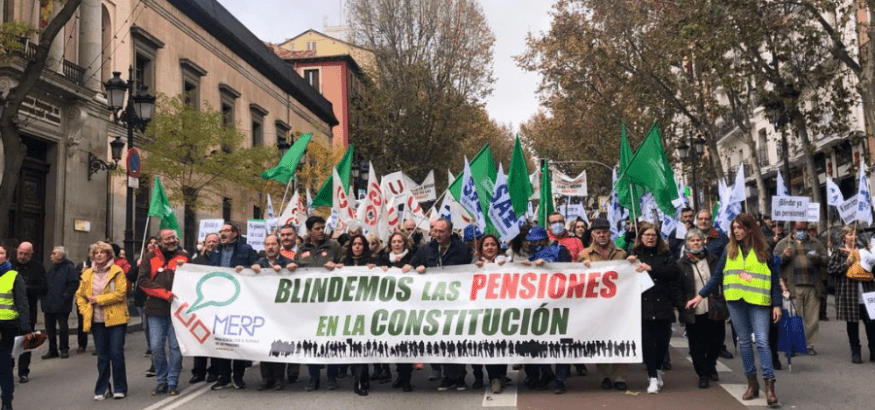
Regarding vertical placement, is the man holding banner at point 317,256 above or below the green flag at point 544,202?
below

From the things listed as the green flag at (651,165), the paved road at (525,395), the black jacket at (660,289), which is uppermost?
the green flag at (651,165)

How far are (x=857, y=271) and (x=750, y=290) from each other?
3.28 metres

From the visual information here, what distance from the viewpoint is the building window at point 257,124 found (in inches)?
1497

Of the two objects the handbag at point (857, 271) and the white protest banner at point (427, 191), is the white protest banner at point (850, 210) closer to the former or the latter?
the handbag at point (857, 271)

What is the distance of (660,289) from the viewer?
27.0 ft

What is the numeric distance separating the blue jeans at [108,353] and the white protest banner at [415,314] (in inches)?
24.1

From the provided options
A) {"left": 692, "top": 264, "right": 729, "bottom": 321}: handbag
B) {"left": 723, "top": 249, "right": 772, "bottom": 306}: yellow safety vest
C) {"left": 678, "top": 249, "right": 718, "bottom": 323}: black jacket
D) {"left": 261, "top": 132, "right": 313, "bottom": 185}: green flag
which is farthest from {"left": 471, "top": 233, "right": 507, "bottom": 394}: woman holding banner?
{"left": 261, "top": 132, "right": 313, "bottom": 185}: green flag

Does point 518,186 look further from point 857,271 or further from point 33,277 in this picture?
point 33,277

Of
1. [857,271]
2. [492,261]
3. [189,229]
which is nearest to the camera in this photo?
[492,261]

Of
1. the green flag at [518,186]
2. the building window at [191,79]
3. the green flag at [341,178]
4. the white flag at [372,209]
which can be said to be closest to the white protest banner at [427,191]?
the green flag at [341,178]

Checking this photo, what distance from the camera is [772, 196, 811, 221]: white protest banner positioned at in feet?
40.7

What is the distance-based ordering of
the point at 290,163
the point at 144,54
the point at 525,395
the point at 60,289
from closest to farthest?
1. the point at 525,395
2. the point at 60,289
3. the point at 290,163
4. the point at 144,54

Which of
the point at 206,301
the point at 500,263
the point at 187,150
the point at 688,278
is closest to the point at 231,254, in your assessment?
the point at 206,301

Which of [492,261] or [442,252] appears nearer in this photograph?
[492,261]
